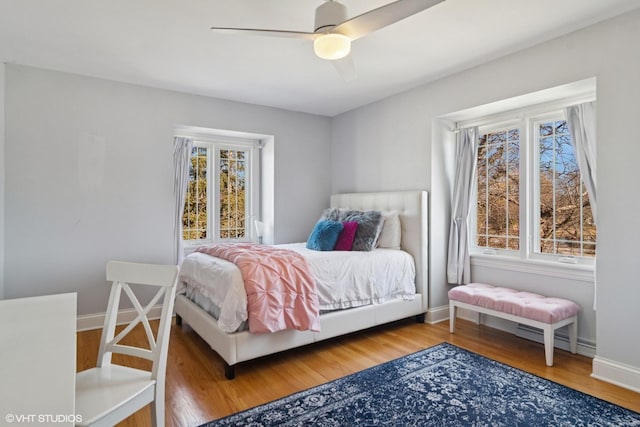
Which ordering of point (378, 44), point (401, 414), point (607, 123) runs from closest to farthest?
point (401, 414) < point (607, 123) < point (378, 44)

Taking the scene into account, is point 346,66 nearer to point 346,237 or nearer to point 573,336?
point 346,237

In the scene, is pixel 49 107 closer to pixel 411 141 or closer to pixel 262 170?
pixel 262 170

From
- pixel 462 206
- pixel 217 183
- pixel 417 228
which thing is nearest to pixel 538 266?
pixel 462 206

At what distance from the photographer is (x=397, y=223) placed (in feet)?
12.8

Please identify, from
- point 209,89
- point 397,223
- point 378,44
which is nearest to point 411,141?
point 397,223

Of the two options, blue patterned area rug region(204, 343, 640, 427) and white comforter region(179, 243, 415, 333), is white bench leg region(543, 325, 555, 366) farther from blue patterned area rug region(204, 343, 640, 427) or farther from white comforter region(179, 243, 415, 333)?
white comforter region(179, 243, 415, 333)

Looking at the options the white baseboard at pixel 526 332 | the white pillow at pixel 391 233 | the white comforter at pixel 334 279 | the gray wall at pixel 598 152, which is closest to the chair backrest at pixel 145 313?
the white comforter at pixel 334 279

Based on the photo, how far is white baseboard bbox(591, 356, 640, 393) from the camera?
7.66ft

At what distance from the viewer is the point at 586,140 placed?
2881mm

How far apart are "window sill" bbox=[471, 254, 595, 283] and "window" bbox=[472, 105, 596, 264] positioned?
0.08 m

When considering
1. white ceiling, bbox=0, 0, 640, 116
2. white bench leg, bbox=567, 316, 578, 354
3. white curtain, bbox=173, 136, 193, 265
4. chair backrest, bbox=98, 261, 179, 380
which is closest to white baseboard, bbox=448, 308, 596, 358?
white bench leg, bbox=567, 316, 578, 354

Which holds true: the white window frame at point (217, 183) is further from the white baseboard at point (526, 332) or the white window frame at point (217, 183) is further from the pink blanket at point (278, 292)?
the white baseboard at point (526, 332)

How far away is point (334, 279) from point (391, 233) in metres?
1.08

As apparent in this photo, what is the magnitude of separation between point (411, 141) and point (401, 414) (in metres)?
2.87
